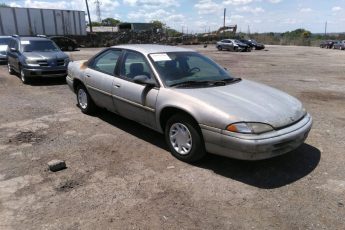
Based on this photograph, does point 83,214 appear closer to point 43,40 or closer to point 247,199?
point 247,199

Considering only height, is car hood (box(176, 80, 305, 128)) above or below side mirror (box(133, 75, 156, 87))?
below

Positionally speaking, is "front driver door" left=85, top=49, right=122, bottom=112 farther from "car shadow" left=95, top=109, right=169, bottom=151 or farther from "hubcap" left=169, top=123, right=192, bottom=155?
"hubcap" left=169, top=123, right=192, bottom=155

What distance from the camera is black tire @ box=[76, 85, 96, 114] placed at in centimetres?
656

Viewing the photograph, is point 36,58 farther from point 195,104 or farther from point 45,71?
point 195,104

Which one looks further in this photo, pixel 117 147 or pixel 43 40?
pixel 43 40

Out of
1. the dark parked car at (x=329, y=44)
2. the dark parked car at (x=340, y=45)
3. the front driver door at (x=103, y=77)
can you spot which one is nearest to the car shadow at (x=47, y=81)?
the front driver door at (x=103, y=77)

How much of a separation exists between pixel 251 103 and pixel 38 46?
9516mm

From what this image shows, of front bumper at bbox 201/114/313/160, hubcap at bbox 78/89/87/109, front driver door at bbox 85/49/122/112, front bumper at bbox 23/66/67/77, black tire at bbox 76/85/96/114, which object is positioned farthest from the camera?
front bumper at bbox 23/66/67/77

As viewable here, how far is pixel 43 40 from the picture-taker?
11820 millimetres

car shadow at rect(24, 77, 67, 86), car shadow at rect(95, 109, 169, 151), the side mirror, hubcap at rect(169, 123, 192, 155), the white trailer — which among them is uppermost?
the white trailer

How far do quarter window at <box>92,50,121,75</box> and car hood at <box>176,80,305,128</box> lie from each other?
5.64 feet

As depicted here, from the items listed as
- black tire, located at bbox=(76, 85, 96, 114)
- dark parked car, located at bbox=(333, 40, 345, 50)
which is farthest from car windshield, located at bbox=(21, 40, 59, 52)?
dark parked car, located at bbox=(333, 40, 345, 50)

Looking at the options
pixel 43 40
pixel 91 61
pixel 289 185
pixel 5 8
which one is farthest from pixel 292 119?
pixel 5 8

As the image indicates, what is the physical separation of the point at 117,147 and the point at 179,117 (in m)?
1.26
